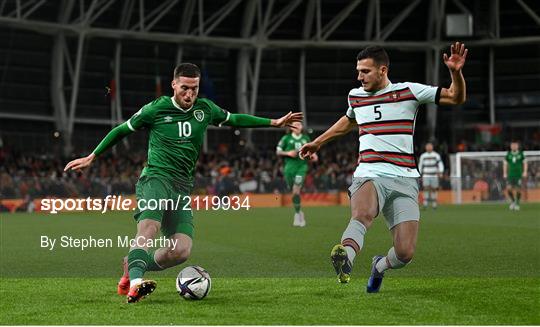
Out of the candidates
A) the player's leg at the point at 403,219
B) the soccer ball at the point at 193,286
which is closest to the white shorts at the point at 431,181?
the player's leg at the point at 403,219

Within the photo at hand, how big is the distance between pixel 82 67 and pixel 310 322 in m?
38.4

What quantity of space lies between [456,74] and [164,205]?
2969 millimetres

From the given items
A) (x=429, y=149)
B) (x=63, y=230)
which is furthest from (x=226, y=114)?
(x=429, y=149)

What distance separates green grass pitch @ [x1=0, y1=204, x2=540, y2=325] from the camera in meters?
8.05

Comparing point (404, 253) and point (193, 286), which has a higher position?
point (404, 253)

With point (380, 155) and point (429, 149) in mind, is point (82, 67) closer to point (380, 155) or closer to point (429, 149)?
point (429, 149)

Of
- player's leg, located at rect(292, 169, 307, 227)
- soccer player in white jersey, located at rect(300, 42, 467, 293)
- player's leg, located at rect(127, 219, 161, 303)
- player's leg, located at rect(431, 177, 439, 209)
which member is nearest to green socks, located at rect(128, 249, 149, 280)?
player's leg, located at rect(127, 219, 161, 303)

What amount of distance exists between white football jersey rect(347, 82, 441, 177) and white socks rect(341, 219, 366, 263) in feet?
1.71

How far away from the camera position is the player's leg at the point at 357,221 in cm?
841

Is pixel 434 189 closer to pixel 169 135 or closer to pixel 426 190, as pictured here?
pixel 426 190

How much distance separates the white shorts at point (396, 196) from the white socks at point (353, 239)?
36 cm

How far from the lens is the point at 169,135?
9266mm

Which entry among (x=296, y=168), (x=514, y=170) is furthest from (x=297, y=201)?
(x=514, y=170)

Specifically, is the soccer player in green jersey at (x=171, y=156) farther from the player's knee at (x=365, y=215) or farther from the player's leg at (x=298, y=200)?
the player's leg at (x=298, y=200)
